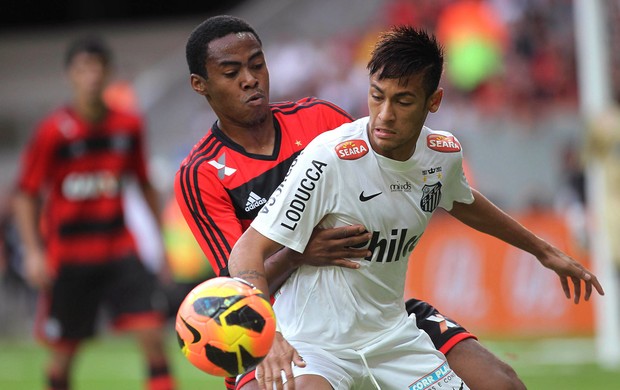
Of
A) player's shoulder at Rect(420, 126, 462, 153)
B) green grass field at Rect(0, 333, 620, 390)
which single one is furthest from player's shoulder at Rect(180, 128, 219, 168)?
green grass field at Rect(0, 333, 620, 390)

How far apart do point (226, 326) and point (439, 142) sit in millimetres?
1314

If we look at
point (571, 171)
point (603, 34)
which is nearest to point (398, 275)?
point (603, 34)

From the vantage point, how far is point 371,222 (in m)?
4.70

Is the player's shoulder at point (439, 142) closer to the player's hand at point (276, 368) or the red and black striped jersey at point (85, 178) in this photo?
the player's hand at point (276, 368)

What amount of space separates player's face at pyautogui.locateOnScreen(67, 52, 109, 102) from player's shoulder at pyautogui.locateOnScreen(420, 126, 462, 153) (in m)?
3.89

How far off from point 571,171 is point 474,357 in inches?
427

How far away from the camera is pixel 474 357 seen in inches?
196

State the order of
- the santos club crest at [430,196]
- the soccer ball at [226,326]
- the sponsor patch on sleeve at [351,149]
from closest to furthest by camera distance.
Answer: the soccer ball at [226,326], the sponsor patch on sleeve at [351,149], the santos club crest at [430,196]

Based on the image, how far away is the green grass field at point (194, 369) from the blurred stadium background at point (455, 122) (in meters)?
0.03

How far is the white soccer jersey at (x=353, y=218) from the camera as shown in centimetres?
456

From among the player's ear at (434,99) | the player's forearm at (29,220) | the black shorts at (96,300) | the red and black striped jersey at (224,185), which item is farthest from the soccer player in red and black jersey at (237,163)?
the player's forearm at (29,220)

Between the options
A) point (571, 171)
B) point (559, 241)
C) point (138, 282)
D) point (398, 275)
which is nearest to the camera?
point (398, 275)

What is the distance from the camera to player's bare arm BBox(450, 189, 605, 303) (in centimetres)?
512

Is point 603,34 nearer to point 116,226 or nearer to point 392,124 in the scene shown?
point 116,226
